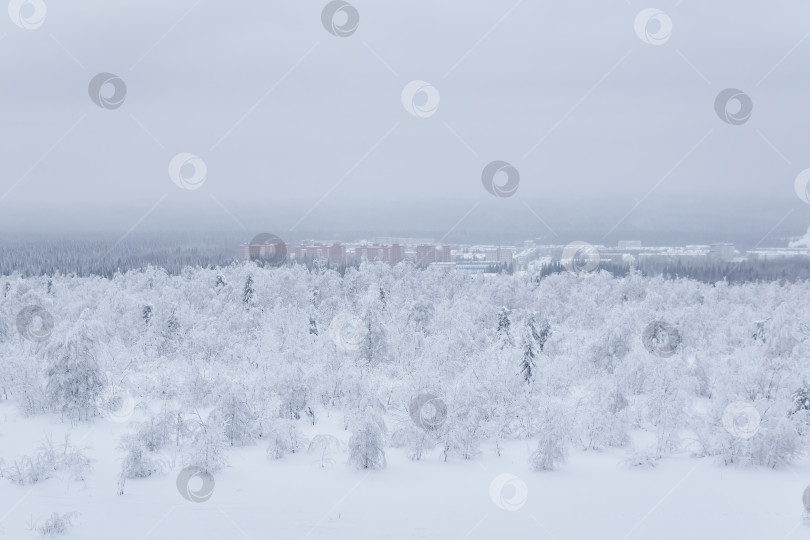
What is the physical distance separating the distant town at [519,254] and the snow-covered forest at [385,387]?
4110cm

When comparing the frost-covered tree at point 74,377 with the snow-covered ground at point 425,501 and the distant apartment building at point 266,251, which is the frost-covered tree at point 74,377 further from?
the distant apartment building at point 266,251

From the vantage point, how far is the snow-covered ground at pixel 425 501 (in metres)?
12.6

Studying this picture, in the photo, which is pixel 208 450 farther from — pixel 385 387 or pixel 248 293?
pixel 248 293

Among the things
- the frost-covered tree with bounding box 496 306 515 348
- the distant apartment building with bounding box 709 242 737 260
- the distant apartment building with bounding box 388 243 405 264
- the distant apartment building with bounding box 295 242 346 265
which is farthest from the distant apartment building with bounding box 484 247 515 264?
the frost-covered tree with bounding box 496 306 515 348

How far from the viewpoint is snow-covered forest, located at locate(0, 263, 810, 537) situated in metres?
16.2

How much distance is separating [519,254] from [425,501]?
8648cm

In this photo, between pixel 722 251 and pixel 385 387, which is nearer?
pixel 385 387

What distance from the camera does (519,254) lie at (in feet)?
323

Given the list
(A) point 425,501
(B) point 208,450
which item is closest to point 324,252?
(B) point 208,450

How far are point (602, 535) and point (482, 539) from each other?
92.4 inches

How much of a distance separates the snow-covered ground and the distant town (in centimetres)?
5835

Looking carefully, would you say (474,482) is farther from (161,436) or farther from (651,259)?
(651,259)

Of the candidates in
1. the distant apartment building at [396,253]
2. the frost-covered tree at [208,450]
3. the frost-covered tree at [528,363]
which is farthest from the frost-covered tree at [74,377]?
the distant apartment building at [396,253]

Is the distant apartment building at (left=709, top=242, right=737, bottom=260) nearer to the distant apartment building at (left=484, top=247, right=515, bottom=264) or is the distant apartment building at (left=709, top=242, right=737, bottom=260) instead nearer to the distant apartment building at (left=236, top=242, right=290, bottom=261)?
the distant apartment building at (left=484, top=247, right=515, bottom=264)
